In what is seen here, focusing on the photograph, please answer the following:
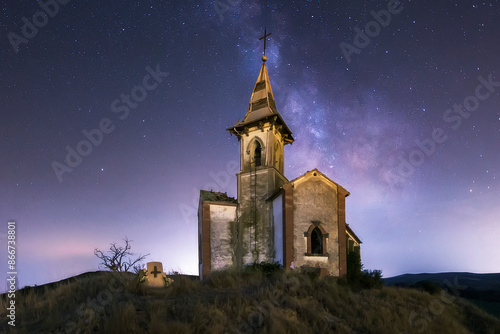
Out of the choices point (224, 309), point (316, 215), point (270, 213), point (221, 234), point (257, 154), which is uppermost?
point (257, 154)

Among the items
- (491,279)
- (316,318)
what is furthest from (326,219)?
(491,279)

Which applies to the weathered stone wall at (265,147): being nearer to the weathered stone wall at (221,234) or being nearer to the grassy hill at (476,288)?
the weathered stone wall at (221,234)

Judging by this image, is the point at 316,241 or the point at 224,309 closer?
the point at 224,309

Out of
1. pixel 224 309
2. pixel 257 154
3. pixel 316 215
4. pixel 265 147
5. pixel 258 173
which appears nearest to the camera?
pixel 224 309

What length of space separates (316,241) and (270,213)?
3.28m

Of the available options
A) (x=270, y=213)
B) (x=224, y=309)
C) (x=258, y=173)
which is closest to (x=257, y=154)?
(x=258, y=173)

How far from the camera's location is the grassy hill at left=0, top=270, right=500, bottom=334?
28.8 feet

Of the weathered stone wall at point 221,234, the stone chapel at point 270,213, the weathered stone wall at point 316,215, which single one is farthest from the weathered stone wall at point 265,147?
the weathered stone wall at point 316,215

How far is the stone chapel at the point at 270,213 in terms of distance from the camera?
62.3 ft

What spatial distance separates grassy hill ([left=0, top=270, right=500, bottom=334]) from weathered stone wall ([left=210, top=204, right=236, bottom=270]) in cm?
550

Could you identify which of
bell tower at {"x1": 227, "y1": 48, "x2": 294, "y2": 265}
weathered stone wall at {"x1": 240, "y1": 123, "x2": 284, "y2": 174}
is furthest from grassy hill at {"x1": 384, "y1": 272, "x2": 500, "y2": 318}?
weathered stone wall at {"x1": 240, "y1": 123, "x2": 284, "y2": 174}

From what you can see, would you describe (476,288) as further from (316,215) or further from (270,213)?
(270,213)

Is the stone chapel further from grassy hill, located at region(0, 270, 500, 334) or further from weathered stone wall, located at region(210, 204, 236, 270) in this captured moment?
grassy hill, located at region(0, 270, 500, 334)

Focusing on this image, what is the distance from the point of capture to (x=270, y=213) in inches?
840
